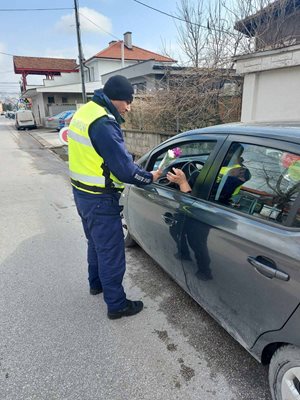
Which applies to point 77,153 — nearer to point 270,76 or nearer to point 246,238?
point 246,238

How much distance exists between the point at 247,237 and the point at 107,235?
3.59 ft

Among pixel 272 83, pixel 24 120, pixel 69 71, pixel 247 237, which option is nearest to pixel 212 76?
pixel 272 83

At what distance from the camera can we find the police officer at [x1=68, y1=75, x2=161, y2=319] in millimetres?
2035

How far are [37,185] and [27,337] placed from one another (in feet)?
17.7

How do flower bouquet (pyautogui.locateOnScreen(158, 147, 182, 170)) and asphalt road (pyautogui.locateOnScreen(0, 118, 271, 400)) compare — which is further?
flower bouquet (pyautogui.locateOnScreen(158, 147, 182, 170))

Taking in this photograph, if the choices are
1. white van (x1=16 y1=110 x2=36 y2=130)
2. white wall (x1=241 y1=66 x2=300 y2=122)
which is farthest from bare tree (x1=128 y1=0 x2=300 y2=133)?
white van (x1=16 y1=110 x2=36 y2=130)

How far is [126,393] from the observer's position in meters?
1.81

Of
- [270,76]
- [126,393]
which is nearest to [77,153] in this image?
[126,393]

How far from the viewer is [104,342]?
222 cm

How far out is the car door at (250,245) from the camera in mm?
1410

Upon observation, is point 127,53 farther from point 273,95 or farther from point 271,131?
point 271,131

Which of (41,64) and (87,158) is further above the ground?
(41,64)

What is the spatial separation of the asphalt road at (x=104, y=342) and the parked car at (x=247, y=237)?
1.12ft

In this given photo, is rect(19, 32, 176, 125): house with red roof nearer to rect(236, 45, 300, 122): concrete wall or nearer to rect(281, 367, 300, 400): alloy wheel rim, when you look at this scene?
rect(236, 45, 300, 122): concrete wall
